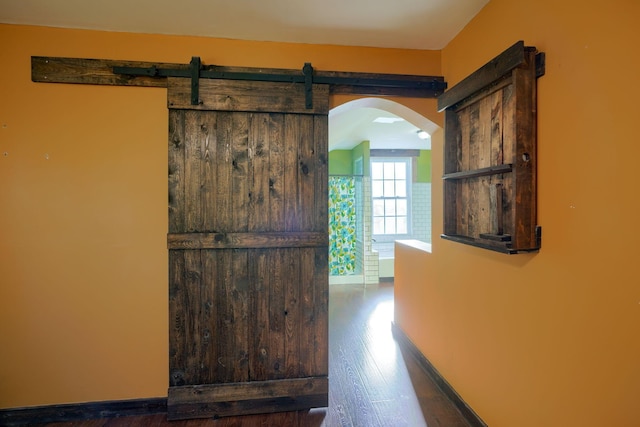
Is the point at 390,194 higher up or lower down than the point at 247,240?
higher up

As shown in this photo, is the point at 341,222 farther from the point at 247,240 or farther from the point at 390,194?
the point at 247,240

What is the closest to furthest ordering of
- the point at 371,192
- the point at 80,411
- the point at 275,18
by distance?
the point at 275,18 → the point at 80,411 → the point at 371,192

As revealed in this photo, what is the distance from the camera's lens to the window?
6465 mm

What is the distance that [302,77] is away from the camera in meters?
2.24

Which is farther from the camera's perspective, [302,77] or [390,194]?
[390,194]

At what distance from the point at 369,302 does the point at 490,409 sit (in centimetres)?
268

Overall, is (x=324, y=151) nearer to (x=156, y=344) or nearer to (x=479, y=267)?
(x=479, y=267)

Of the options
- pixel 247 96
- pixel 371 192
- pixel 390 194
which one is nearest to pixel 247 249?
pixel 247 96

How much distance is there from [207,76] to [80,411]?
2.34 m

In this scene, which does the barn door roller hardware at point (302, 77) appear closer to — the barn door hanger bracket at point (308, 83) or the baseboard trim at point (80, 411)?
the barn door hanger bracket at point (308, 83)

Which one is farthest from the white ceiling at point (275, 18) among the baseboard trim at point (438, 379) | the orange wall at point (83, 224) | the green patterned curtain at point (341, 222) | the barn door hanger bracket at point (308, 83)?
the green patterned curtain at point (341, 222)

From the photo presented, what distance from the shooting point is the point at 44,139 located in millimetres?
2076

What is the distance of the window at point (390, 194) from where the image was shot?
646 cm

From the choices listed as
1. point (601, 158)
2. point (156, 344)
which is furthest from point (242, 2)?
point (156, 344)
